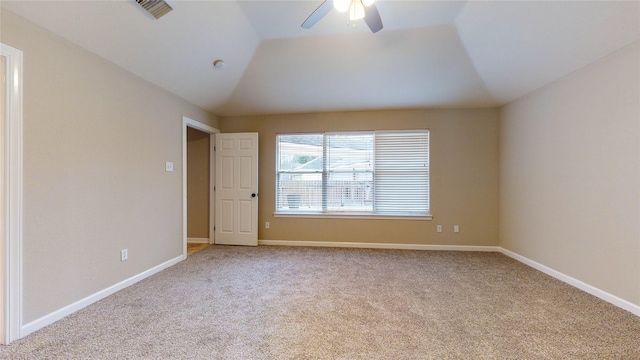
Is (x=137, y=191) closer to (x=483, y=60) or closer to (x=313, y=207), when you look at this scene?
(x=313, y=207)

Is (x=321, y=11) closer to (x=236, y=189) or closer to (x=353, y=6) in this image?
(x=353, y=6)

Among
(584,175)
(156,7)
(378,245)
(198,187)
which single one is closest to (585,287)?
(584,175)

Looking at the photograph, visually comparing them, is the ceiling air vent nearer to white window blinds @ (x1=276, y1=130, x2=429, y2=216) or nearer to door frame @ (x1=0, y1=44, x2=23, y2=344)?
door frame @ (x1=0, y1=44, x2=23, y2=344)

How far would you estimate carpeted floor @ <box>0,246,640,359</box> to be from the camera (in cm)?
172

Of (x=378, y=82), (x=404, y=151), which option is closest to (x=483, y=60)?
(x=378, y=82)

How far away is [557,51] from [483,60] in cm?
72

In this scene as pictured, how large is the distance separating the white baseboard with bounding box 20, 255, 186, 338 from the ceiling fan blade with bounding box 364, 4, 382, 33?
363 centimetres

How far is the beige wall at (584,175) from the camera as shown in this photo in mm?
2273

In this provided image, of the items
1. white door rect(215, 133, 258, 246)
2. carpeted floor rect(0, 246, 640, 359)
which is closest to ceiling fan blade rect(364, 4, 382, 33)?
carpeted floor rect(0, 246, 640, 359)

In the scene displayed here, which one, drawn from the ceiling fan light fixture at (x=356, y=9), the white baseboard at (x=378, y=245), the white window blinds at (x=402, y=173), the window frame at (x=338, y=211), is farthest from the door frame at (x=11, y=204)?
the white window blinds at (x=402, y=173)

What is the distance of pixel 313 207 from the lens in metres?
4.62

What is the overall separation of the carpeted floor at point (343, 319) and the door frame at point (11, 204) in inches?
8.5

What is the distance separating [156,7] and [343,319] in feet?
10.8

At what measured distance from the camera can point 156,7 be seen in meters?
2.34
